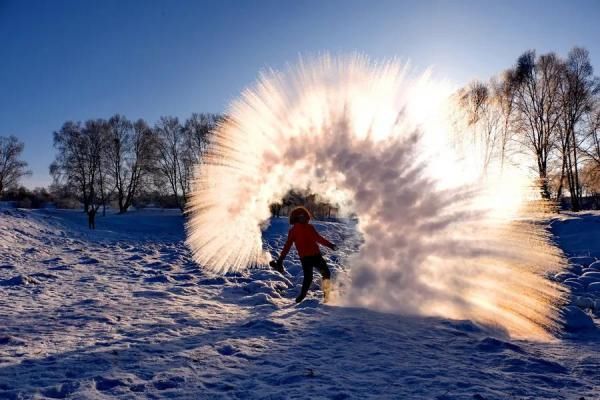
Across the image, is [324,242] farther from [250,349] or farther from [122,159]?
[122,159]

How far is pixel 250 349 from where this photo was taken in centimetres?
459

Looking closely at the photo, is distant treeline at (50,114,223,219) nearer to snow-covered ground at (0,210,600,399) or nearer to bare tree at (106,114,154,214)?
bare tree at (106,114,154,214)

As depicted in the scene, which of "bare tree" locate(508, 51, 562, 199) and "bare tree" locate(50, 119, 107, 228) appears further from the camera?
"bare tree" locate(50, 119, 107, 228)

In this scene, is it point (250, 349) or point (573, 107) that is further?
point (573, 107)

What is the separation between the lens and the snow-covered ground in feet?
11.7

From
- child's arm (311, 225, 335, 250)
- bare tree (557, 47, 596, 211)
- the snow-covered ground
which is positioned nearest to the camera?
the snow-covered ground

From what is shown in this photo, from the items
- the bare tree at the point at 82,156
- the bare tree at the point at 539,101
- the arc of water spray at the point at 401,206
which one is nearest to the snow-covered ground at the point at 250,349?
the arc of water spray at the point at 401,206

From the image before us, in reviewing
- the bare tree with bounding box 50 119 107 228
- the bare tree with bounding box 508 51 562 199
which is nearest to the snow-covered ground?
the bare tree with bounding box 508 51 562 199

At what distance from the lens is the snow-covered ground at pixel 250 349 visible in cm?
356

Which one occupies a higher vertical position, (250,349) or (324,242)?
(324,242)

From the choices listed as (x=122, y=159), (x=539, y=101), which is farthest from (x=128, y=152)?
(x=539, y=101)

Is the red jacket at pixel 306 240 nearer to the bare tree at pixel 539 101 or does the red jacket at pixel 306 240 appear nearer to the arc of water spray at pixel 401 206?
the arc of water spray at pixel 401 206

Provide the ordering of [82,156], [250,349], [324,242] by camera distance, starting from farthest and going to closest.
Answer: [82,156] → [324,242] → [250,349]

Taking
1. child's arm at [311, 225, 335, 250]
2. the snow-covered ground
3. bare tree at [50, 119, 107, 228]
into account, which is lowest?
the snow-covered ground
